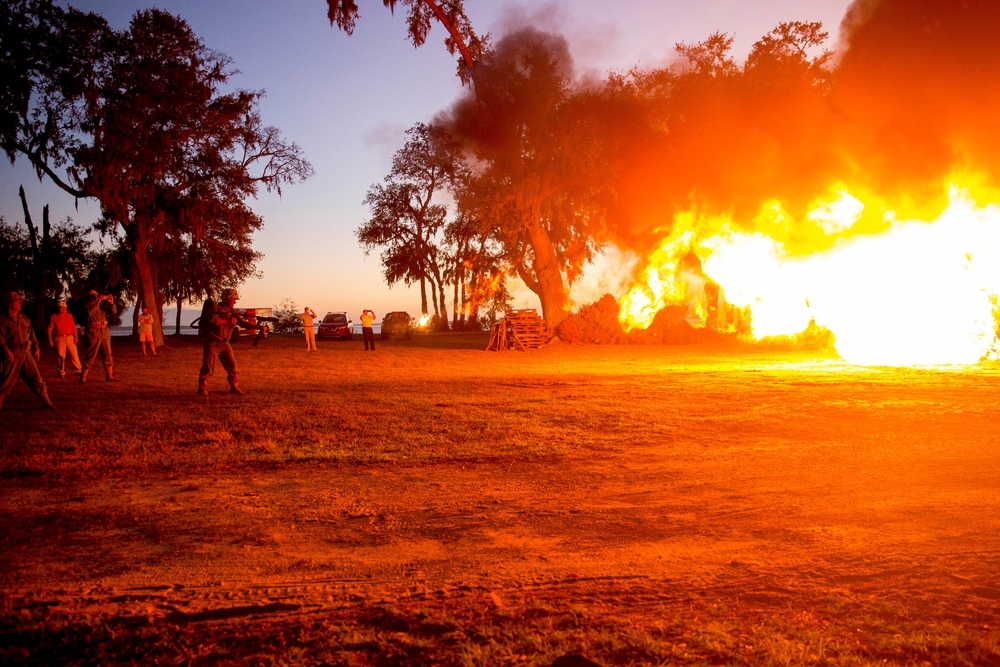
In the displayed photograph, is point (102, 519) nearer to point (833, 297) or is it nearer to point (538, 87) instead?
point (833, 297)

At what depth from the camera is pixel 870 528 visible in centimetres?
580

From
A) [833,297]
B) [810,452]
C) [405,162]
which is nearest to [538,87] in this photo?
[833,297]

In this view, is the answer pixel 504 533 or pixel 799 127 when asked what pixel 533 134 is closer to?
pixel 799 127

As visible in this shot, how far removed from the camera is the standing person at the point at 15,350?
11.5m

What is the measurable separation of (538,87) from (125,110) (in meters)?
17.0

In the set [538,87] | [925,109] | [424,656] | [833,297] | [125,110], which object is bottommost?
[424,656]

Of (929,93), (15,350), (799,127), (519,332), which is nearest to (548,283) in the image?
(519,332)

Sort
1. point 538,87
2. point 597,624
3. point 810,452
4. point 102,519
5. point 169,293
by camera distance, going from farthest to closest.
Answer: point 169,293 → point 538,87 → point 810,452 → point 102,519 → point 597,624

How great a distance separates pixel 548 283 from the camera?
32625 millimetres

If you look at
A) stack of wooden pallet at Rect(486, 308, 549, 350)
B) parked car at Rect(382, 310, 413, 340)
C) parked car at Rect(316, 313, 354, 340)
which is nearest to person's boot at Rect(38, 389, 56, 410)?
stack of wooden pallet at Rect(486, 308, 549, 350)

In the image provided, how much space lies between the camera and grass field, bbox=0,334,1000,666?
3891 mm

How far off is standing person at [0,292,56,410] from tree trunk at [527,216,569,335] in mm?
22728

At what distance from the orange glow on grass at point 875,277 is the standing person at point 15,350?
19682 millimetres

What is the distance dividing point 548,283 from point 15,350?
931 inches
